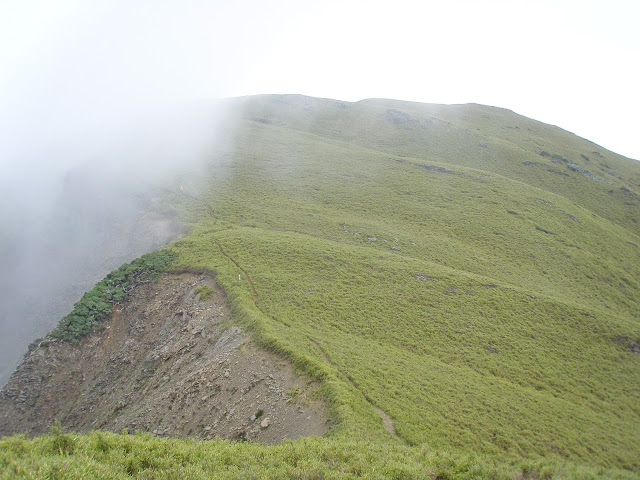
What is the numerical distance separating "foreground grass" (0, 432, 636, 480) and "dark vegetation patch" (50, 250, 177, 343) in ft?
74.0

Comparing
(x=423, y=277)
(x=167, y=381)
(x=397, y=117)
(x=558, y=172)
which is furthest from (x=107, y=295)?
(x=558, y=172)

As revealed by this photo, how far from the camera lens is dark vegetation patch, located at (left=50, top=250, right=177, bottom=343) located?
3272 cm

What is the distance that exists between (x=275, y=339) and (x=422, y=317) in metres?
15.1

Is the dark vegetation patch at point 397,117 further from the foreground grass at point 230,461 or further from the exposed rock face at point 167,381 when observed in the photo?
the foreground grass at point 230,461

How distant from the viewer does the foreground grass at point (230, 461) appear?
10695 millimetres

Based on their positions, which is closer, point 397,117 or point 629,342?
point 629,342

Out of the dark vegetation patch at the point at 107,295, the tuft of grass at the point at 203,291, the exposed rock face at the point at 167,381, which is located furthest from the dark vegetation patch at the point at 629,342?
the dark vegetation patch at the point at 107,295

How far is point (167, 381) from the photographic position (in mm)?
26062

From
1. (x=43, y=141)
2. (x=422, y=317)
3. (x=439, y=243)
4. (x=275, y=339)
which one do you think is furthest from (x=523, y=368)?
(x=43, y=141)

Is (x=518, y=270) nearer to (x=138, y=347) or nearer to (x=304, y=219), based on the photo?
(x=304, y=219)

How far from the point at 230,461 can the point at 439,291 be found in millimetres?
29646

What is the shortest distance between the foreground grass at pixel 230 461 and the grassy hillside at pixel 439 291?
216mm

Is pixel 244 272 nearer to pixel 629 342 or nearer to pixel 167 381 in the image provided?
pixel 167 381

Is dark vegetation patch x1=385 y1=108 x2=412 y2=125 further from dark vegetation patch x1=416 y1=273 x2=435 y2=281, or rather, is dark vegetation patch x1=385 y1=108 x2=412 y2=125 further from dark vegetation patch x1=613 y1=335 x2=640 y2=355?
dark vegetation patch x1=613 y1=335 x2=640 y2=355
